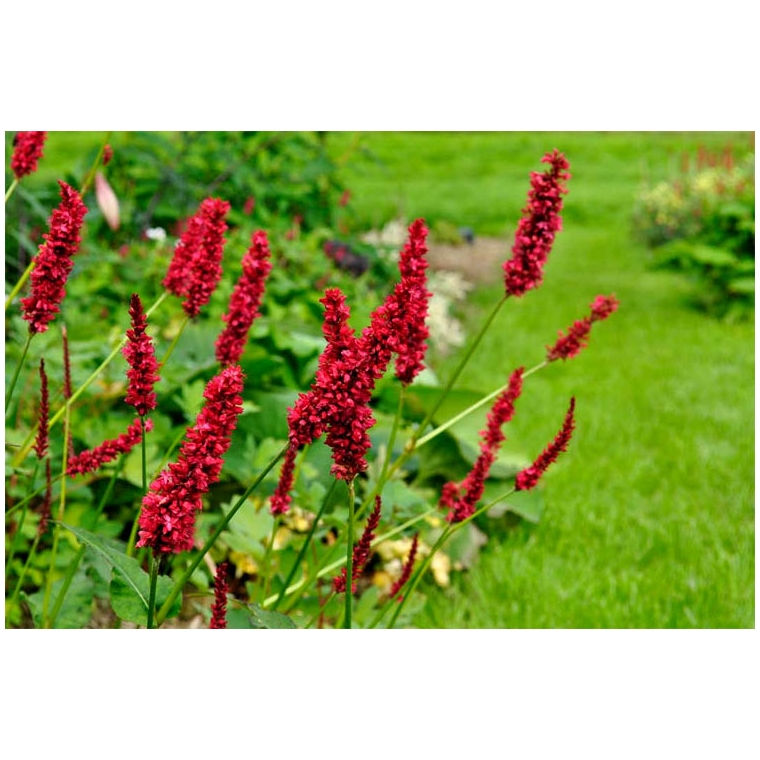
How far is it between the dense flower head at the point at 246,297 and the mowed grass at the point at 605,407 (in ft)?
4.33

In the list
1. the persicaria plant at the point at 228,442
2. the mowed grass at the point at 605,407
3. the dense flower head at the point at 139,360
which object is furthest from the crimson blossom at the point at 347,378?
the mowed grass at the point at 605,407

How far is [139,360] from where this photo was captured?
1101mm

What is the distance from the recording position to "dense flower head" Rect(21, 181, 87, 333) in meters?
1.26

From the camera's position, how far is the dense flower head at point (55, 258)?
4.14 feet

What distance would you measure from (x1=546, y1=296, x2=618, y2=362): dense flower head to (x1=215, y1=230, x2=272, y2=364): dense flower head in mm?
562

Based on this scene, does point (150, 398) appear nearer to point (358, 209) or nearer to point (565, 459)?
point (565, 459)

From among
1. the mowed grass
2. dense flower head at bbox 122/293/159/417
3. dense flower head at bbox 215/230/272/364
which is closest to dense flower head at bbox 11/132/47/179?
dense flower head at bbox 215/230/272/364

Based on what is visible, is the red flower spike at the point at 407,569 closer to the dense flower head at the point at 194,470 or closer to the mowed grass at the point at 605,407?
the dense flower head at the point at 194,470

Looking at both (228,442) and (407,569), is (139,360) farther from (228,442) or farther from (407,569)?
(407,569)

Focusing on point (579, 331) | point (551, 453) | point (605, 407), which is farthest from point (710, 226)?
Answer: point (551, 453)
